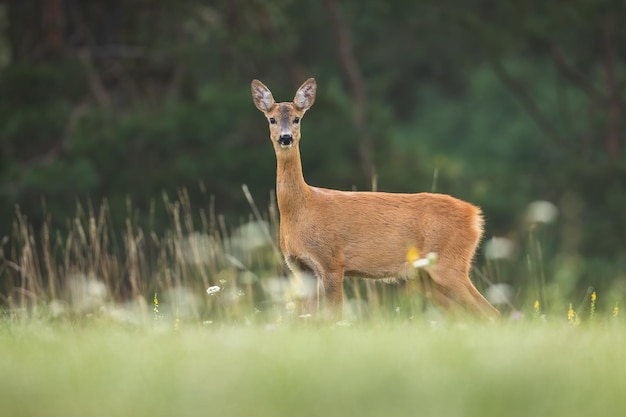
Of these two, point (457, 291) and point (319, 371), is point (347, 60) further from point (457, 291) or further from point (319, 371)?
point (319, 371)

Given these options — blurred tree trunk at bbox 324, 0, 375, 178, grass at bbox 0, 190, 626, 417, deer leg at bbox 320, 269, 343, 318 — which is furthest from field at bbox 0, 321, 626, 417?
blurred tree trunk at bbox 324, 0, 375, 178

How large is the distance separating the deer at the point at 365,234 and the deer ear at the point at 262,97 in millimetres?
94

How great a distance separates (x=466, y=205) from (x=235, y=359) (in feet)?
11.6

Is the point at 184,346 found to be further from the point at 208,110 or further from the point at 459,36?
the point at 459,36

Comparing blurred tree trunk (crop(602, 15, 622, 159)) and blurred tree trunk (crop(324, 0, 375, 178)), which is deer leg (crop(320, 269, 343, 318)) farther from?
blurred tree trunk (crop(602, 15, 622, 159))

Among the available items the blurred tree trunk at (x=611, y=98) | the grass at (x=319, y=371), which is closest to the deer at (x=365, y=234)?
the grass at (x=319, y=371)

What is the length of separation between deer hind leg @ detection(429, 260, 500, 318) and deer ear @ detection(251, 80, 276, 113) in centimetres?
146

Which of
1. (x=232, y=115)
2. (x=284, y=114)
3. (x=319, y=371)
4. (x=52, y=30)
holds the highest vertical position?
(x=52, y=30)

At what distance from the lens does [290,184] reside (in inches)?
311

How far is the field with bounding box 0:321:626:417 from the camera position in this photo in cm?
435

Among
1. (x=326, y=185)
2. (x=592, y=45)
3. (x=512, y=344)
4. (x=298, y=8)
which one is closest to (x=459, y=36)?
(x=592, y=45)

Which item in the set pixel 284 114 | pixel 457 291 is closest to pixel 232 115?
pixel 284 114

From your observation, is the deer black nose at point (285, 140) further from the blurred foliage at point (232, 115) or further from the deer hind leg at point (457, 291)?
the blurred foliage at point (232, 115)

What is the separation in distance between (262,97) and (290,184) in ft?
2.29
